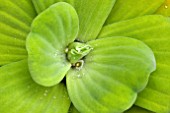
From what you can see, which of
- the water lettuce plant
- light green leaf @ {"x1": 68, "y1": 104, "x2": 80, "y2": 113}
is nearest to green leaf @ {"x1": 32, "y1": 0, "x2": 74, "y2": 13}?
the water lettuce plant

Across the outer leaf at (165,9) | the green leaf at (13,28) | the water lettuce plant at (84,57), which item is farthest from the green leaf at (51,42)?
the outer leaf at (165,9)

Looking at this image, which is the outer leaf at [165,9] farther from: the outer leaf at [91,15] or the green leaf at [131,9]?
the outer leaf at [91,15]

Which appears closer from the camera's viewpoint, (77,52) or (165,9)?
(77,52)

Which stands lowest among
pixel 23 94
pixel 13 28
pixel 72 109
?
pixel 72 109

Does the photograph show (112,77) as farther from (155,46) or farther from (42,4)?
(42,4)

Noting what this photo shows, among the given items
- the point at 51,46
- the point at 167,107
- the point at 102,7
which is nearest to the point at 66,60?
the point at 51,46

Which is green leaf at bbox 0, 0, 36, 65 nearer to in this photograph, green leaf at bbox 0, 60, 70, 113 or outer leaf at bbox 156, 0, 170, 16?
green leaf at bbox 0, 60, 70, 113

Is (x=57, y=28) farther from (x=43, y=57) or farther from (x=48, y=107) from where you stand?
(x=48, y=107)

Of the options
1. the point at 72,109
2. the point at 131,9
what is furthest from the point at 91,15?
the point at 72,109
